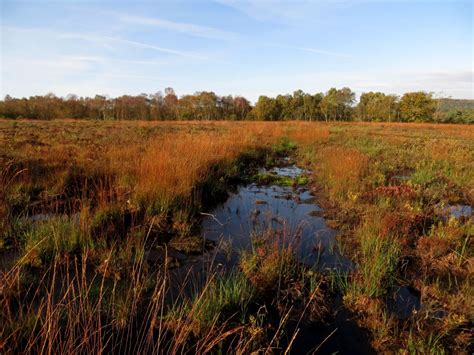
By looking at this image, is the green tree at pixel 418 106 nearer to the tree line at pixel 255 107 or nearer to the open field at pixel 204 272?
the tree line at pixel 255 107

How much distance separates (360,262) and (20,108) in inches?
2404

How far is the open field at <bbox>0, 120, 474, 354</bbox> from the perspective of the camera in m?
2.11

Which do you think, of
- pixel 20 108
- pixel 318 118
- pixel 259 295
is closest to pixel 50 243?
pixel 259 295

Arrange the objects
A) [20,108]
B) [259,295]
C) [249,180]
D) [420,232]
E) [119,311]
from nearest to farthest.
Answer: [119,311], [259,295], [420,232], [249,180], [20,108]

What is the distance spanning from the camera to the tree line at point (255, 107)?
5225 centimetres

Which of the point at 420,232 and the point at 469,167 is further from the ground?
the point at 469,167

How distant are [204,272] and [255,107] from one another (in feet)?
211

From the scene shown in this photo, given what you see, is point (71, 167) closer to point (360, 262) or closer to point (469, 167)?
point (360, 262)

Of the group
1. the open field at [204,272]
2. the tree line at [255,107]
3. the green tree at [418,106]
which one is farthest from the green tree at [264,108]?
the open field at [204,272]

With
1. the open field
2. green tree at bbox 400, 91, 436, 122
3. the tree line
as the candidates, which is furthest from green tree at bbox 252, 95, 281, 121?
the open field

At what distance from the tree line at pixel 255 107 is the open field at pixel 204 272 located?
50492mm

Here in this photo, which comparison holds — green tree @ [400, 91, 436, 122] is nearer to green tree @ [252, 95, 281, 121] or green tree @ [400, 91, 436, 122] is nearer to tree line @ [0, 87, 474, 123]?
tree line @ [0, 87, 474, 123]

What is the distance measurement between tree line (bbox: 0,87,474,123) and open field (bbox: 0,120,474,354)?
50.5 m

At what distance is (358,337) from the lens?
2.40 m
